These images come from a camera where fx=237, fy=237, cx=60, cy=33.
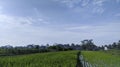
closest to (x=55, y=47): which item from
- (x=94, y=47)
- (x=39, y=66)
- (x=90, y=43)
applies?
(x=90, y=43)

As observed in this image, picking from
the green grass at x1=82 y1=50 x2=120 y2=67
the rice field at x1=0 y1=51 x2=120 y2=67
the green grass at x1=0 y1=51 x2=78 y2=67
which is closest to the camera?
the green grass at x1=82 y1=50 x2=120 y2=67

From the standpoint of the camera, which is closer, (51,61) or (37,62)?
(37,62)

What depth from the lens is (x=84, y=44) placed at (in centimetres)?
13350

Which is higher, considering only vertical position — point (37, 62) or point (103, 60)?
point (37, 62)

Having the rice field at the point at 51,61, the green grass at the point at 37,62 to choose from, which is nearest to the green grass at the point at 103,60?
the rice field at the point at 51,61

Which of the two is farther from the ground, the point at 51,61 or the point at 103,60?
the point at 51,61

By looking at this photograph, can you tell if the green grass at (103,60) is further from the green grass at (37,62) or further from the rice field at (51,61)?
the green grass at (37,62)

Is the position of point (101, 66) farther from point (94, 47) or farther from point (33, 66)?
point (94, 47)

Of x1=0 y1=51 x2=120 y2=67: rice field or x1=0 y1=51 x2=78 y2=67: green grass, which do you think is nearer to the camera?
x1=0 y1=51 x2=120 y2=67: rice field

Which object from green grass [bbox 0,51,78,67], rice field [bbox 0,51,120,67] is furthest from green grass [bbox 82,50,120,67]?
green grass [bbox 0,51,78,67]

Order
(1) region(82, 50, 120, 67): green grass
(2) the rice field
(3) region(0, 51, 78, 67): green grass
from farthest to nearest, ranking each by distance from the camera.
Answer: (3) region(0, 51, 78, 67): green grass, (2) the rice field, (1) region(82, 50, 120, 67): green grass

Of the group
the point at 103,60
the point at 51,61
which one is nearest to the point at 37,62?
the point at 51,61

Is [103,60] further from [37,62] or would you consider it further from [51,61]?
[37,62]

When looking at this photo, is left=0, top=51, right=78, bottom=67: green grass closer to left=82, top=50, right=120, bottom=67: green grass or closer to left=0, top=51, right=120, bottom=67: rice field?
left=0, top=51, right=120, bottom=67: rice field
